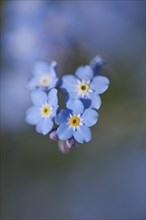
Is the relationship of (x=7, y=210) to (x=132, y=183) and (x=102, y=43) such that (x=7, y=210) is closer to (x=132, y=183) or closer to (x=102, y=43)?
(x=132, y=183)

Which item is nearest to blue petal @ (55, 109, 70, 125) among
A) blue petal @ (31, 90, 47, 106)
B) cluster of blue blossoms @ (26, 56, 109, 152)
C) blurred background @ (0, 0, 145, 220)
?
cluster of blue blossoms @ (26, 56, 109, 152)

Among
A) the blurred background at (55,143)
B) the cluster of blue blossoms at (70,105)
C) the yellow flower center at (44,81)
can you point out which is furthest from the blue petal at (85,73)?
the blurred background at (55,143)

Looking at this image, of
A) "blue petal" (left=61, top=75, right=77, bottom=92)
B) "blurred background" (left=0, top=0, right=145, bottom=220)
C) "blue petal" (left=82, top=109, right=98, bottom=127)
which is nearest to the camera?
"blue petal" (left=82, top=109, right=98, bottom=127)

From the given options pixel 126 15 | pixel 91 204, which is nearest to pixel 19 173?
pixel 91 204

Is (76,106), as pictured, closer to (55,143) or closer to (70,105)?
(70,105)

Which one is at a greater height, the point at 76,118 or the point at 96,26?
the point at 96,26

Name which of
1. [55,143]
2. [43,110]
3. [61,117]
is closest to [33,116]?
A: [43,110]

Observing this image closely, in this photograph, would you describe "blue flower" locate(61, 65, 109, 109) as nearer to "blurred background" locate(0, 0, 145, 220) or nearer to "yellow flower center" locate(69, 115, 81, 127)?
"yellow flower center" locate(69, 115, 81, 127)
